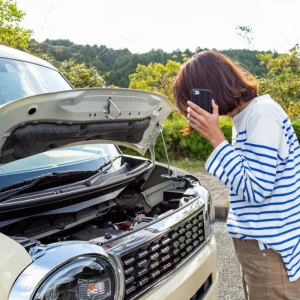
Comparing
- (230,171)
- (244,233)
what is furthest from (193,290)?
(230,171)

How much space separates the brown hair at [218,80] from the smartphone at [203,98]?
6 centimetres

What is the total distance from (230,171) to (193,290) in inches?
26.6

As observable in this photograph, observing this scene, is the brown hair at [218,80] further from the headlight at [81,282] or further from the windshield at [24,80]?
the windshield at [24,80]

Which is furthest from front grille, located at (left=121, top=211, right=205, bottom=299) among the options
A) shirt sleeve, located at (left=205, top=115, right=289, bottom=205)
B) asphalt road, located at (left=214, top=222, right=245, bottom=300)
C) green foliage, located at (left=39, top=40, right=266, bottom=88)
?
green foliage, located at (left=39, top=40, right=266, bottom=88)

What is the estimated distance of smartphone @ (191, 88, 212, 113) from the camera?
4.86ft

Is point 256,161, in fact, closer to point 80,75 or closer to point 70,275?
point 70,275

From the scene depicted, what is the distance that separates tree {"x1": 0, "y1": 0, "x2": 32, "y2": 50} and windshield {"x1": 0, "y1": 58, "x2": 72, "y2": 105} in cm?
533

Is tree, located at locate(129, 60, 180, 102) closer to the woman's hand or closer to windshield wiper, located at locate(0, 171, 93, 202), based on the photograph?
windshield wiper, located at locate(0, 171, 93, 202)

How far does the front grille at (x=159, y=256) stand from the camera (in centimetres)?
145

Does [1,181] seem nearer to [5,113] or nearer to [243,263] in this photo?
[5,113]

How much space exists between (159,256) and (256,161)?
61 cm

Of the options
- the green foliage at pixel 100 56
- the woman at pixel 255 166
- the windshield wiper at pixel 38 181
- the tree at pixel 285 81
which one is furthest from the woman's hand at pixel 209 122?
the tree at pixel 285 81

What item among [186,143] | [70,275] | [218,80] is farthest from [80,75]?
[70,275]

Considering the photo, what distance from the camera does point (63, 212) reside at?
6.15ft
